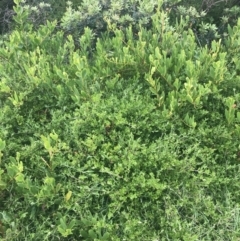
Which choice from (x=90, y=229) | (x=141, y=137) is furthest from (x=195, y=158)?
(x=90, y=229)

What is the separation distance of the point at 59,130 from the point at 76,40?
4.79ft

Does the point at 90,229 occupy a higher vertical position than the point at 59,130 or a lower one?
lower

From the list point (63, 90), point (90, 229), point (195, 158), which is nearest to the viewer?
point (90, 229)

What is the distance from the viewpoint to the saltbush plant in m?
2.47

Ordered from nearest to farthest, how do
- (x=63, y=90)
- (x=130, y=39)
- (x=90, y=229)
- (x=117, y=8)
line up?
(x=90, y=229), (x=63, y=90), (x=130, y=39), (x=117, y=8)

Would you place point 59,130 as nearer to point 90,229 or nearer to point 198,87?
point 90,229

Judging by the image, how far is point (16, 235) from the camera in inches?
95.0

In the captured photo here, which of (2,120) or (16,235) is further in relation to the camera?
(2,120)

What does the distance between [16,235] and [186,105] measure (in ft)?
4.43

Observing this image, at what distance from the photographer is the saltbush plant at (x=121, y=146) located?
8.11 ft

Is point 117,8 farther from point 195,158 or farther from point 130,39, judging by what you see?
point 195,158

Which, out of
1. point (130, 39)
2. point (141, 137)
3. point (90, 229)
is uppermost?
Result: point (130, 39)

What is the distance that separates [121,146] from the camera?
262 centimetres

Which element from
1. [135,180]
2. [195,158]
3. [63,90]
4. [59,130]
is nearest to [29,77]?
[63,90]
